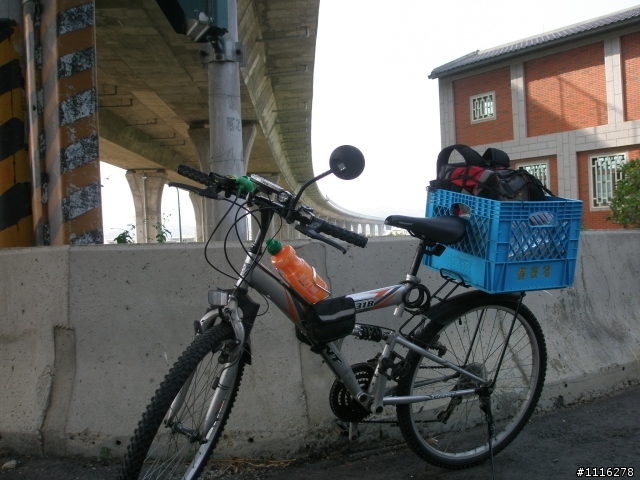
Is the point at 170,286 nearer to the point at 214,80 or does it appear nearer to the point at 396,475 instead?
the point at 396,475

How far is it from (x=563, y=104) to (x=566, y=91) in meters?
0.64

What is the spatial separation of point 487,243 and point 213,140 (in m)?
6.61

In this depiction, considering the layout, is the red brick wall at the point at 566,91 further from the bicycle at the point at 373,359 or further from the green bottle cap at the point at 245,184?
the green bottle cap at the point at 245,184

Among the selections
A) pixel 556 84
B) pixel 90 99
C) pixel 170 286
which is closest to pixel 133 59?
pixel 90 99

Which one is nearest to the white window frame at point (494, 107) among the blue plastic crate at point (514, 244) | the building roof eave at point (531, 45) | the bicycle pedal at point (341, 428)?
the building roof eave at point (531, 45)

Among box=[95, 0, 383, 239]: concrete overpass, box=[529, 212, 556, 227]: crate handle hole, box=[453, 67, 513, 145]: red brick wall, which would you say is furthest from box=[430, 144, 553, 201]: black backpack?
box=[453, 67, 513, 145]: red brick wall

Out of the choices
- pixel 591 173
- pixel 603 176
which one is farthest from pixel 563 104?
pixel 603 176

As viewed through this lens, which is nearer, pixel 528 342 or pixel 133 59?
pixel 528 342

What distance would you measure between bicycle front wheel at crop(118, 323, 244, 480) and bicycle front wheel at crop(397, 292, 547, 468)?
3.03 feet

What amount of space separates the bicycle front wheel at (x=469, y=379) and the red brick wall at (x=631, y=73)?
28456mm

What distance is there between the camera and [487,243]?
8.93 ft

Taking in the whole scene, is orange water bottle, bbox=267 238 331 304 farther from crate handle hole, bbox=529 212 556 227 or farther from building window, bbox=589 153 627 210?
building window, bbox=589 153 627 210

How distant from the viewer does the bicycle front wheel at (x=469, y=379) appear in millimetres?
2928

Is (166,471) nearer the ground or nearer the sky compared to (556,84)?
nearer the ground
